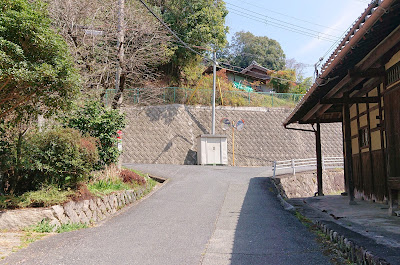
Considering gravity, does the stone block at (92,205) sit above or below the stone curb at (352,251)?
above

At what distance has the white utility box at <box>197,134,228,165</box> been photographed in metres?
24.5

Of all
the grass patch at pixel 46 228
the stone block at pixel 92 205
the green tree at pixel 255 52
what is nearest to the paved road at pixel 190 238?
the grass patch at pixel 46 228

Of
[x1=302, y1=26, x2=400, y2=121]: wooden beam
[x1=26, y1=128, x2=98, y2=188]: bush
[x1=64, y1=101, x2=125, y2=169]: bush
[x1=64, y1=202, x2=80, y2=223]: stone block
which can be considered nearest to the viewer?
[x1=302, y1=26, x2=400, y2=121]: wooden beam

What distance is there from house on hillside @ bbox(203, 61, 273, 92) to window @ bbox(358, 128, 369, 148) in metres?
27.4

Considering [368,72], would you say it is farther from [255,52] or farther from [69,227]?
[255,52]

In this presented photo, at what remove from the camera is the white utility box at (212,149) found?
24453mm

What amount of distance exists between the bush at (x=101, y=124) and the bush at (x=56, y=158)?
232cm

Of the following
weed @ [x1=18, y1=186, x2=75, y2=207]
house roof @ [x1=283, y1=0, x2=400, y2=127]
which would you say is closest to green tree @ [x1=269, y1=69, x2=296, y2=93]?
house roof @ [x1=283, y1=0, x2=400, y2=127]

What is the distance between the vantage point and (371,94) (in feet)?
32.8

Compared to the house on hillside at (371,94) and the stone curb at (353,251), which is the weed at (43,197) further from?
the house on hillside at (371,94)

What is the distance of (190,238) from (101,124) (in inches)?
257

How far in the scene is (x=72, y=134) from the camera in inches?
364

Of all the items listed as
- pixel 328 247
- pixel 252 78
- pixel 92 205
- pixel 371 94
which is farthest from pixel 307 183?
pixel 252 78

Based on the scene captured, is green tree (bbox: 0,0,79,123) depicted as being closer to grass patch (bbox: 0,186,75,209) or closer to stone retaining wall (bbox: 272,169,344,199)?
grass patch (bbox: 0,186,75,209)
